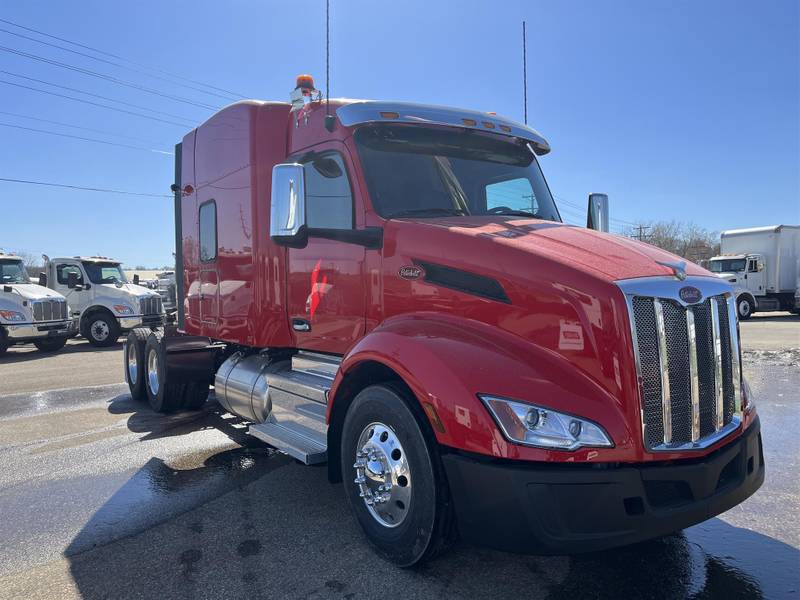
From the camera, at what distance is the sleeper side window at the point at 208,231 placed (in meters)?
5.85

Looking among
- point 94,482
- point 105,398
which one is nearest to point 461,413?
point 94,482

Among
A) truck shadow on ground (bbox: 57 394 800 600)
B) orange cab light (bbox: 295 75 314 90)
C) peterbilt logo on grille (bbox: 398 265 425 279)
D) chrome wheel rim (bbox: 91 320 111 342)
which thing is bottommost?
truck shadow on ground (bbox: 57 394 800 600)

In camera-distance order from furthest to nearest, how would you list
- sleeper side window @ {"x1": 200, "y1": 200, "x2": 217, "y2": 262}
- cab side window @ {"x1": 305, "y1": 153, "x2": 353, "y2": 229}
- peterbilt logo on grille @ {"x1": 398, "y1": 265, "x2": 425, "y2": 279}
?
1. sleeper side window @ {"x1": 200, "y1": 200, "x2": 217, "y2": 262}
2. cab side window @ {"x1": 305, "y1": 153, "x2": 353, "y2": 229}
3. peterbilt logo on grille @ {"x1": 398, "y1": 265, "x2": 425, "y2": 279}

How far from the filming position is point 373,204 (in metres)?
3.88

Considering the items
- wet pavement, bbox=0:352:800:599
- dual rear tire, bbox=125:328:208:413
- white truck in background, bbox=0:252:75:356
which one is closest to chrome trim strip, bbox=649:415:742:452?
wet pavement, bbox=0:352:800:599

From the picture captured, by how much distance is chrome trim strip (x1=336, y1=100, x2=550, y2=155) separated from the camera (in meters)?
3.99

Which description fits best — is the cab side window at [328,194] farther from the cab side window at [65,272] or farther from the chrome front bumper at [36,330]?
the cab side window at [65,272]

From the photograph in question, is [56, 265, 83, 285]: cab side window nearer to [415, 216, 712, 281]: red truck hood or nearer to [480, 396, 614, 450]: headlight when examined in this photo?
[415, 216, 712, 281]: red truck hood

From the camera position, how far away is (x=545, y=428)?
2.65m

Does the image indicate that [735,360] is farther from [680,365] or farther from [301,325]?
[301,325]

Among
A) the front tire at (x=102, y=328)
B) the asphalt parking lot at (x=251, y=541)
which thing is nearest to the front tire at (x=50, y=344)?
the front tire at (x=102, y=328)

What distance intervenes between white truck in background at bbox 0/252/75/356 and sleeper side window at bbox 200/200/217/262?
1042cm

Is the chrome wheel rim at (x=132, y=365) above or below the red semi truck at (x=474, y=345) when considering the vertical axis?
below

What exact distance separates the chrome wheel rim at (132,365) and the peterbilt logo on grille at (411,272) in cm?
596
